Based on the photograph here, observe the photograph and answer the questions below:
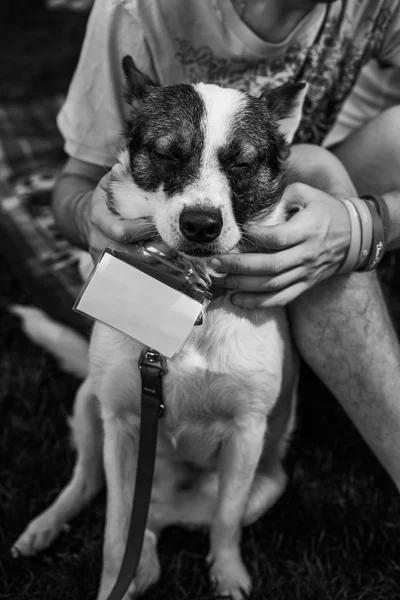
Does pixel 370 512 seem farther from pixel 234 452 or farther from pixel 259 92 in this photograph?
pixel 259 92

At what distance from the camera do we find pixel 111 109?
253 cm

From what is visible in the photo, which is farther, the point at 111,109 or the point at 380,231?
the point at 111,109

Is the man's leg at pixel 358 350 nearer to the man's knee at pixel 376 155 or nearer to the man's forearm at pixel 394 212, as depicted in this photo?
the man's forearm at pixel 394 212

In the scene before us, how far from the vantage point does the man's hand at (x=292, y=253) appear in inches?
79.2

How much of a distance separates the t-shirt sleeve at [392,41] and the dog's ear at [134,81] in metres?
1.02

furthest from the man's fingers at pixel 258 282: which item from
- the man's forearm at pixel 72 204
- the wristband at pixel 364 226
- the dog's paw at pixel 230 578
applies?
the dog's paw at pixel 230 578

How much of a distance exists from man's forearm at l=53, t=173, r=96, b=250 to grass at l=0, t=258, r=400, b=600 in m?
0.86

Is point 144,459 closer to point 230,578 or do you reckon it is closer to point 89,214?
point 230,578

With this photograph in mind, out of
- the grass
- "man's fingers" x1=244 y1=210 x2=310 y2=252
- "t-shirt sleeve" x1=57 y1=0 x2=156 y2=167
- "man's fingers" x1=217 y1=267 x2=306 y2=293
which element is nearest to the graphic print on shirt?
"t-shirt sleeve" x1=57 y1=0 x2=156 y2=167

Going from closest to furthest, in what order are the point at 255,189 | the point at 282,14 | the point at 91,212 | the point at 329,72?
the point at 255,189 → the point at 91,212 → the point at 282,14 → the point at 329,72

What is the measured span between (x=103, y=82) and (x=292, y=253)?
1.04 meters

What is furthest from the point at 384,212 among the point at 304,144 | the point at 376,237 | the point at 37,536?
the point at 37,536

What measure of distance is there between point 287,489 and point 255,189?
1300 mm

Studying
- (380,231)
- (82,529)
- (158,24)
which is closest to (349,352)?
(380,231)
